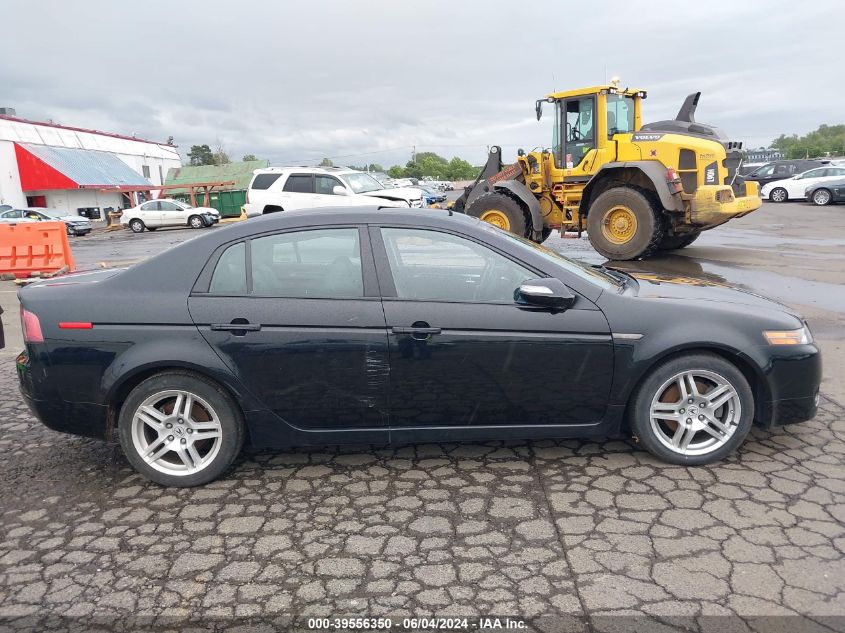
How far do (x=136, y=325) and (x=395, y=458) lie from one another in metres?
1.67

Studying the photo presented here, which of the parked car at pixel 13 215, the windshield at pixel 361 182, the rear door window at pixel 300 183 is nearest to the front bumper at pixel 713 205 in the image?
the windshield at pixel 361 182

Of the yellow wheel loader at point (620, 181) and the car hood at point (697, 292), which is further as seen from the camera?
the yellow wheel loader at point (620, 181)

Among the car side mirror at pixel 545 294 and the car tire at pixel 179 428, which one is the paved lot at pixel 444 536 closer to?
the car tire at pixel 179 428

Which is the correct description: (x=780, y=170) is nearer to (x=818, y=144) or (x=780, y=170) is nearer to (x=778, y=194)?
(x=778, y=194)

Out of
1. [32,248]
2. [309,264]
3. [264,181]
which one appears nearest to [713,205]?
[309,264]

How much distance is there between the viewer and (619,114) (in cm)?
1140

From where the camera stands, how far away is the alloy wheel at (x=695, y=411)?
352 cm

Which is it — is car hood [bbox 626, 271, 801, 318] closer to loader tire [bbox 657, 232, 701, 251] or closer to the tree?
loader tire [bbox 657, 232, 701, 251]

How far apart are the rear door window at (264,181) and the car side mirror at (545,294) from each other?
1308cm

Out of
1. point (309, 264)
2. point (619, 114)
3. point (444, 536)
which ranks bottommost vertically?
point (444, 536)

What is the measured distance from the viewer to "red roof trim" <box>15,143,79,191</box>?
120 feet

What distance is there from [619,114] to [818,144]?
11430 cm

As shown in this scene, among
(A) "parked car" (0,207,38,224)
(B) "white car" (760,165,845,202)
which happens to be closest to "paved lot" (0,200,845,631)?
(A) "parked car" (0,207,38,224)

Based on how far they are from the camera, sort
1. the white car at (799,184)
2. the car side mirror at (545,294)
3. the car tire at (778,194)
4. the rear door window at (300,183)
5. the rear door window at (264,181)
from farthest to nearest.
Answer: the car tire at (778,194)
the white car at (799,184)
the rear door window at (264,181)
the rear door window at (300,183)
the car side mirror at (545,294)
